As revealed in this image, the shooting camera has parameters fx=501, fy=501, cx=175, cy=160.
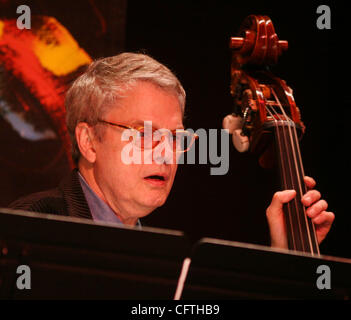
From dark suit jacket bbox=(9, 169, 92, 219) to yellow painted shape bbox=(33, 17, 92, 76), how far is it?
39.0 inches

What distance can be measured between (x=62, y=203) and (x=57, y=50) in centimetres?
111

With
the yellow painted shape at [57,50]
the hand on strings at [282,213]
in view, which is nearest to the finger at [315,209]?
the hand on strings at [282,213]

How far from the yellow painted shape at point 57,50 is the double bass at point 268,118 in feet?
2.72

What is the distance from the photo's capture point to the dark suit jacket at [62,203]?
1389mm

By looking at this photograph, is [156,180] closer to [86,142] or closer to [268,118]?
[86,142]

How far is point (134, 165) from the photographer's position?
147cm

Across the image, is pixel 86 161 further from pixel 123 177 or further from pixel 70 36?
pixel 70 36

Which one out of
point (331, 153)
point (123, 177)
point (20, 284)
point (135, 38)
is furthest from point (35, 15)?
point (20, 284)

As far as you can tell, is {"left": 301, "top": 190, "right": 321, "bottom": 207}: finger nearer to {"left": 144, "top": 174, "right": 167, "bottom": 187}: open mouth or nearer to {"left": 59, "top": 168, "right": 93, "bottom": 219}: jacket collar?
{"left": 144, "top": 174, "right": 167, "bottom": 187}: open mouth

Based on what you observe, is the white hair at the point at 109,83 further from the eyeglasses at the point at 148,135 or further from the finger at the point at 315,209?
the finger at the point at 315,209

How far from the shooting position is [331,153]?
260 cm

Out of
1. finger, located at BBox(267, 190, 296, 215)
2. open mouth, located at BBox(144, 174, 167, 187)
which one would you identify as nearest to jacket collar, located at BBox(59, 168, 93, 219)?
open mouth, located at BBox(144, 174, 167, 187)

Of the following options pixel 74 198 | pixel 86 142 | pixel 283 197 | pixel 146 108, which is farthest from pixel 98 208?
pixel 283 197

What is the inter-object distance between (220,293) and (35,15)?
1.88m
